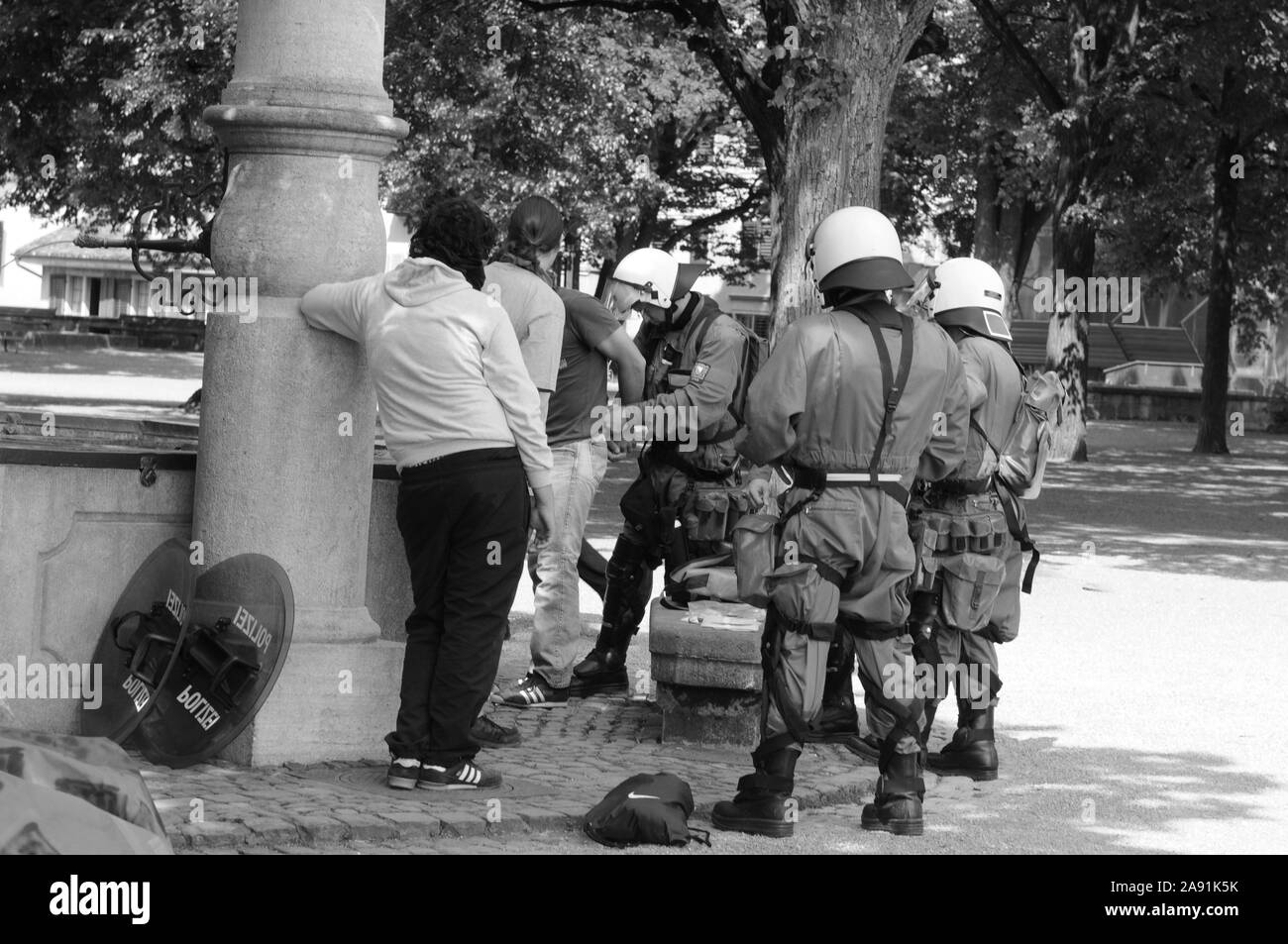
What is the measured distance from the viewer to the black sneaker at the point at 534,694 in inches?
311

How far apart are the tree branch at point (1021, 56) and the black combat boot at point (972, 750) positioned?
795 inches

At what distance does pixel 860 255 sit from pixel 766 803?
6.08 feet

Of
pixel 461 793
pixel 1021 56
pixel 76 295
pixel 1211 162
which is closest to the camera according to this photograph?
pixel 461 793

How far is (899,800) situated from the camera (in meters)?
6.13

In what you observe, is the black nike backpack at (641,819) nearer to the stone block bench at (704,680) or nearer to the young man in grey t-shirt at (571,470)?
the stone block bench at (704,680)

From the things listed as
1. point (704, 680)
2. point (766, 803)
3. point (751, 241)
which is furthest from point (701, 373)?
point (751, 241)

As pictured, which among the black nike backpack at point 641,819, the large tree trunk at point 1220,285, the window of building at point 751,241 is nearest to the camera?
the black nike backpack at point 641,819

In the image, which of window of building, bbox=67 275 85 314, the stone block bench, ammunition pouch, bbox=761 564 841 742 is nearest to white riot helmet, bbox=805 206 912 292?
ammunition pouch, bbox=761 564 841 742

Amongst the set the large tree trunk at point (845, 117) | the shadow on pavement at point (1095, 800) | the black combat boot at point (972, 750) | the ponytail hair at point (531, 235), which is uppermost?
the large tree trunk at point (845, 117)

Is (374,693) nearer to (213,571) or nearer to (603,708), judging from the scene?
(213,571)

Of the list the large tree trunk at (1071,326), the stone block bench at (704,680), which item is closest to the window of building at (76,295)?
the large tree trunk at (1071,326)

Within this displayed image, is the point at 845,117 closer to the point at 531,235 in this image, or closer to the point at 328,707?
the point at 531,235

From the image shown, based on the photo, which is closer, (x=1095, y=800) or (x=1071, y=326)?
(x=1095, y=800)
